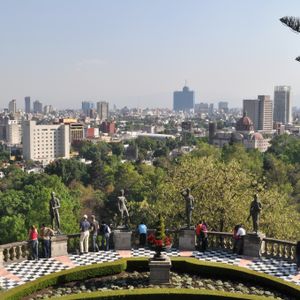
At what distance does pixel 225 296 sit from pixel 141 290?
3.13 m

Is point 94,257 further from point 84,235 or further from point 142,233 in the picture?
point 142,233

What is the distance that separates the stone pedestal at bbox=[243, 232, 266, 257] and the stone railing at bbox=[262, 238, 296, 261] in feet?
0.96

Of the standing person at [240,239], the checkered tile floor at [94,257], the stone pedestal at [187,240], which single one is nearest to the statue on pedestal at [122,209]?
the checkered tile floor at [94,257]

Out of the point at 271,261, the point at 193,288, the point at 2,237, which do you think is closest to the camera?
the point at 193,288

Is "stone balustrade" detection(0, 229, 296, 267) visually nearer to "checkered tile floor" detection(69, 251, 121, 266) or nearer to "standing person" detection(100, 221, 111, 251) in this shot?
"checkered tile floor" detection(69, 251, 121, 266)

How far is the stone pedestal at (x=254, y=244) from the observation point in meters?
26.5

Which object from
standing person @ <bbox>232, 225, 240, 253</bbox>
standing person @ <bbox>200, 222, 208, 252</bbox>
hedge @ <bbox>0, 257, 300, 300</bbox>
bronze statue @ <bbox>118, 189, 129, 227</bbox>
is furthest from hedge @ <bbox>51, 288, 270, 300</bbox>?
bronze statue @ <bbox>118, 189, 129, 227</bbox>

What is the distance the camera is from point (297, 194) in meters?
73.2

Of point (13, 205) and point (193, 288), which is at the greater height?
point (193, 288)

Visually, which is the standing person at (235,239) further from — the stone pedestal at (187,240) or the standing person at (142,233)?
the standing person at (142,233)

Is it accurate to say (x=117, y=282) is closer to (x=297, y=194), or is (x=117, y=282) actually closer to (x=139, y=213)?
(x=139, y=213)

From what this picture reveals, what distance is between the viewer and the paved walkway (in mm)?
23391

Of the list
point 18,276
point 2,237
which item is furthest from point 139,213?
point 18,276

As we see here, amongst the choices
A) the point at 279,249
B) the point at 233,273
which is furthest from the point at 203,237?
the point at 233,273
